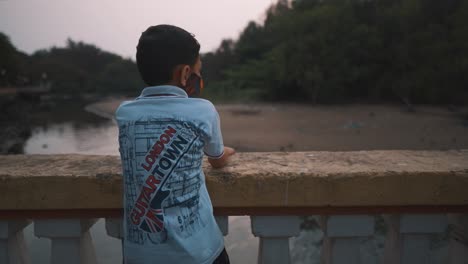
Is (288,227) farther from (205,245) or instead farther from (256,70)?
(256,70)

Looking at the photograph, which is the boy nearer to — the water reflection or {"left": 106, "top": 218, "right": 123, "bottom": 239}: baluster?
{"left": 106, "top": 218, "right": 123, "bottom": 239}: baluster

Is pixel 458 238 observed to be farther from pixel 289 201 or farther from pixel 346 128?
pixel 346 128

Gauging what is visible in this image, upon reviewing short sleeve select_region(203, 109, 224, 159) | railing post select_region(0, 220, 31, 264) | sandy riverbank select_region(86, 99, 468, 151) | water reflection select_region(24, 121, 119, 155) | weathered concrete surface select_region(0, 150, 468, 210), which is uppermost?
short sleeve select_region(203, 109, 224, 159)

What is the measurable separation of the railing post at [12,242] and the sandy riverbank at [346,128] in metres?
11.6

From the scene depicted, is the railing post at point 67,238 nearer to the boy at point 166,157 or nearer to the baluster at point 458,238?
the boy at point 166,157

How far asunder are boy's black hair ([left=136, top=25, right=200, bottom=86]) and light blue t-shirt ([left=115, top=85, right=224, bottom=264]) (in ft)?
0.16

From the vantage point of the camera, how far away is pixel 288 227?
1.20 m

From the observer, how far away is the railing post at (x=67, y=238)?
1.20 m

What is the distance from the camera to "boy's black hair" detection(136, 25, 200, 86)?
1.00 meters

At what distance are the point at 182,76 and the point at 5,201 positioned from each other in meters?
0.73

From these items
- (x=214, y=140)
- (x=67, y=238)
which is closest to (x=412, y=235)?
(x=214, y=140)

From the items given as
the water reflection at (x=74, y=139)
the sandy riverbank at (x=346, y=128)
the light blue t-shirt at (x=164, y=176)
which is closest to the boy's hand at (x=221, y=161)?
the light blue t-shirt at (x=164, y=176)

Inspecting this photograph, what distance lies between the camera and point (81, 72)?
51156 millimetres

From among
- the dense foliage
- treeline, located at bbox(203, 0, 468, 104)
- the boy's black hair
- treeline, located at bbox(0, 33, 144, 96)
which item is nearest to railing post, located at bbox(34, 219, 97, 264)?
the boy's black hair
